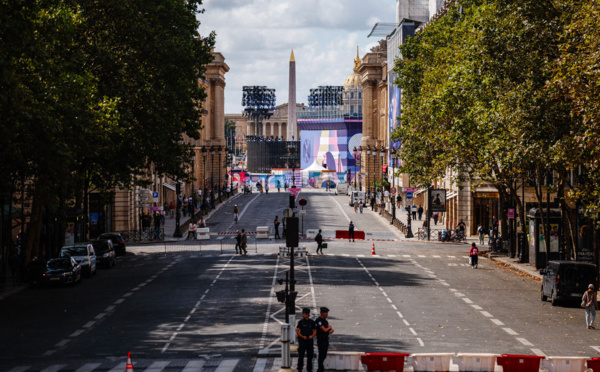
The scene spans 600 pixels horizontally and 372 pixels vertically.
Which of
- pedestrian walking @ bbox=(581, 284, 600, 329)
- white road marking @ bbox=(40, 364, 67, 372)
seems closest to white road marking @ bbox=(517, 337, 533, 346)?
pedestrian walking @ bbox=(581, 284, 600, 329)

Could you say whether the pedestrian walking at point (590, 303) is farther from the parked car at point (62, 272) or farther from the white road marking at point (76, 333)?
the parked car at point (62, 272)

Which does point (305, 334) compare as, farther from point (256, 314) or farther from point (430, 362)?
point (256, 314)

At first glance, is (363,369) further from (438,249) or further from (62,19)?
(438,249)

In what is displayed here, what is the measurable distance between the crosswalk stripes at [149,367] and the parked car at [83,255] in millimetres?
21886

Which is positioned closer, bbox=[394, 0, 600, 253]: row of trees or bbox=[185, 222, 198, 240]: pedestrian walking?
bbox=[394, 0, 600, 253]: row of trees

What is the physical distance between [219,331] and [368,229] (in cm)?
5223

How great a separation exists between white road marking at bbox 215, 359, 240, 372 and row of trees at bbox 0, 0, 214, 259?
8378 millimetres

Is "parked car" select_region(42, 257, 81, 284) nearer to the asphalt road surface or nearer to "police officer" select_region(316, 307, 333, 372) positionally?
the asphalt road surface

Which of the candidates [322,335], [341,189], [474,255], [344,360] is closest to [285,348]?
[322,335]

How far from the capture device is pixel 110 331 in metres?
28.1

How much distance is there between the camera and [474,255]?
4816 centimetres

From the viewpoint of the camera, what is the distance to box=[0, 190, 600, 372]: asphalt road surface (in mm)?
24344

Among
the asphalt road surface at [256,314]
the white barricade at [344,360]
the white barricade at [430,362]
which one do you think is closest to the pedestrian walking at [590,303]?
the asphalt road surface at [256,314]

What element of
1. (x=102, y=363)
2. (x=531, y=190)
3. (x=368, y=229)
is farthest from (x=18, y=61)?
(x=368, y=229)
